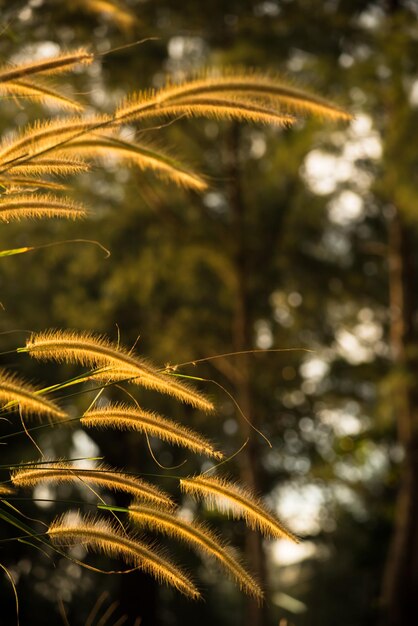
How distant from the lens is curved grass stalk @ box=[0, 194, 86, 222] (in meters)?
2.01

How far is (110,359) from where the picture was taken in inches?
A: 74.9

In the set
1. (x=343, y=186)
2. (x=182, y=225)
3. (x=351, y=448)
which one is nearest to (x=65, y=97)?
(x=182, y=225)

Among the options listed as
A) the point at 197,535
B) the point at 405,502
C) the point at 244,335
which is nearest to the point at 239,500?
the point at 197,535

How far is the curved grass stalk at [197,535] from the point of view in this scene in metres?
1.87

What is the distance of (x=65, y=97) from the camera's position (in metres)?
2.11

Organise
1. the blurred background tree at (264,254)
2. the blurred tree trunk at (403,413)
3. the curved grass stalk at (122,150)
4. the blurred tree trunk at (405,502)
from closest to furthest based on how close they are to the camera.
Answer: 1. the curved grass stalk at (122,150)
2. the blurred background tree at (264,254)
3. the blurred tree trunk at (403,413)
4. the blurred tree trunk at (405,502)

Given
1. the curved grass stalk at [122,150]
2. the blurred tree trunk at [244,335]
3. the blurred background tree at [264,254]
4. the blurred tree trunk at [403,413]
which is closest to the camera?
the curved grass stalk at [122,150]

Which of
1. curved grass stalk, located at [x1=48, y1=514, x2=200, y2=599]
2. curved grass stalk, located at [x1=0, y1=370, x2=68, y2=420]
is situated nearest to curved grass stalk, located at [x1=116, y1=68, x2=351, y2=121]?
curved grass stalk, located at [x1=0, y1=370, x2=68, y2=420]

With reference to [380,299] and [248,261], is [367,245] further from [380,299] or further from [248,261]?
[248,261]

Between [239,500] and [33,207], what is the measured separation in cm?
76

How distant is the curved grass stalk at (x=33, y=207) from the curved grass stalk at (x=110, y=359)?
267 mm

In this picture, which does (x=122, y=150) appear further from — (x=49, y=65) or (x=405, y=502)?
(x=405, y=502)

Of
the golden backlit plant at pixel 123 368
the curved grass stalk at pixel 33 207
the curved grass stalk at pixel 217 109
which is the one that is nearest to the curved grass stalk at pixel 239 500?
the golden backlit plant at pixel 123 368

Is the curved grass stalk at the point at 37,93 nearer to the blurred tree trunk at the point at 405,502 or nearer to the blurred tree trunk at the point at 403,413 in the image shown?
the blurred tree trunk at the point at 403,413
